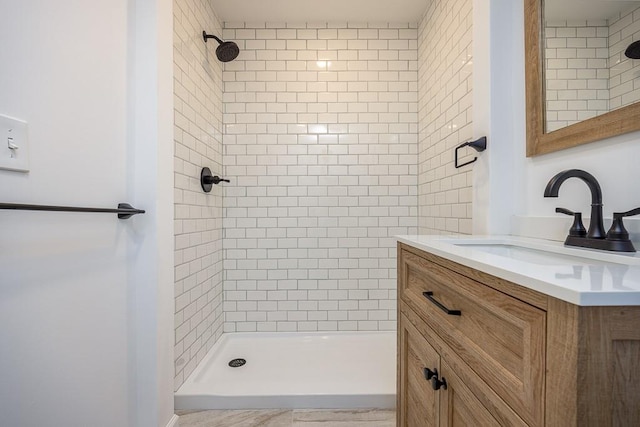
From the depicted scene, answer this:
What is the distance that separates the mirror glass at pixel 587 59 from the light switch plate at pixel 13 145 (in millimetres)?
1642

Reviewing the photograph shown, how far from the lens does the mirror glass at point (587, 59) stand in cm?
81

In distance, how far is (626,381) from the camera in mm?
376

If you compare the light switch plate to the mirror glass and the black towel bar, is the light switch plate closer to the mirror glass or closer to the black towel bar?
the black towel bar

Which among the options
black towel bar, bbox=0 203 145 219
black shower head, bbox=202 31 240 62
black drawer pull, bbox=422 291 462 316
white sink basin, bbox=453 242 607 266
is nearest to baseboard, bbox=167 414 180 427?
black towel bar, bbox=0 203 145 219

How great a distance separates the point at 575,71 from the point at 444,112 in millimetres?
853

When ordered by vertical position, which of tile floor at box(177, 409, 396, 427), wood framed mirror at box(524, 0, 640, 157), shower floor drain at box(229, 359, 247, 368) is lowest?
tile floor at box(177, 409, 396, 427)

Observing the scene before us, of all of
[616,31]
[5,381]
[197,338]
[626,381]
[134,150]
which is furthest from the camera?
[197,338]

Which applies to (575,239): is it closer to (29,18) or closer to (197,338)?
(29,18)

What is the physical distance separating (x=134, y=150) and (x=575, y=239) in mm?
1652

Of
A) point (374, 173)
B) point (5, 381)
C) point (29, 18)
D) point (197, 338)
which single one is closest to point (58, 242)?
point (5, 381)

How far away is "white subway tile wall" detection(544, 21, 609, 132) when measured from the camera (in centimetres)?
89

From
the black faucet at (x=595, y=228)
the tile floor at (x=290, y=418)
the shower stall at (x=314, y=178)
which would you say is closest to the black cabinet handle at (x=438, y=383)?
the black faucet at (x=595, y=228)

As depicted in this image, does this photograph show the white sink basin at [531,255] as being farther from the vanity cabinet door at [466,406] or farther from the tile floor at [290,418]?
the tile floor at [290,418]

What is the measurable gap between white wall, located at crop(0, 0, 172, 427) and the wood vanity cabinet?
1.11 metres
